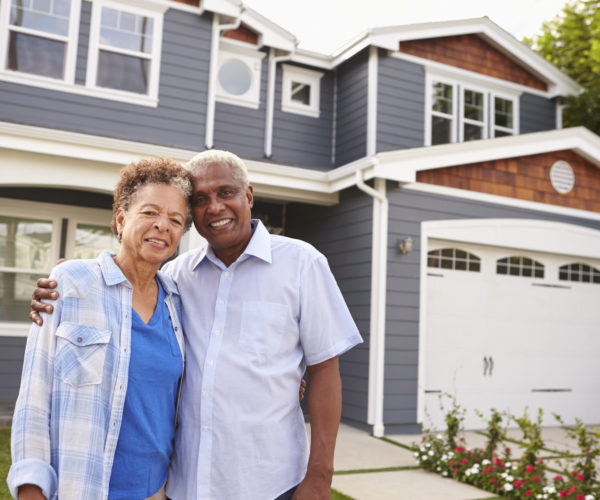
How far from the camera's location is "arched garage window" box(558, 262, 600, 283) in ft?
27.7

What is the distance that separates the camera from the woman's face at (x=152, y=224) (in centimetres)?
187

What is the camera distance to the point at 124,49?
7.96 meters

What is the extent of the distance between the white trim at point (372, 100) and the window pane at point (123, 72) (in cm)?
339

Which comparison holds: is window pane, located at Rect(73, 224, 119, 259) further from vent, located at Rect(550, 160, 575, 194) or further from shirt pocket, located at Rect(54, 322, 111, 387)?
shirt pocket, located at Rect(54, 322, 111, 387)

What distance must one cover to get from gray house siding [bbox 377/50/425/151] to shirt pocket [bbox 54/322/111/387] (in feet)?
25.9

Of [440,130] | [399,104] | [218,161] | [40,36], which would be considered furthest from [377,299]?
[40,36]

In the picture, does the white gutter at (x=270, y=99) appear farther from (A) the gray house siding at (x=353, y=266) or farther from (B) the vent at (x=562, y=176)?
(B) the vent at (x=562, y=176)

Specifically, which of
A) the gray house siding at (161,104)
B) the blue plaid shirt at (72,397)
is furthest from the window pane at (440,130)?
the blue plaid shirt at (72,397)

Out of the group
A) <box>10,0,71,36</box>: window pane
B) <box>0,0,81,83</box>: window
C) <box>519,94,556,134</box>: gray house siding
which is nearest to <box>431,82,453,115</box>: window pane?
<box>519,94,556,134</box>: gray house siding

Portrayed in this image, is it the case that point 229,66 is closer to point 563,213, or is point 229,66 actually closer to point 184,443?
point 563,213

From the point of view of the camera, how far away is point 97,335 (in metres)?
1.67

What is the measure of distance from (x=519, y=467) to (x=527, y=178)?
455cm

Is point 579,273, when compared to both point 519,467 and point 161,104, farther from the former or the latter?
point 161,104

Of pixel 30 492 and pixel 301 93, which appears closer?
pixel 30 492
